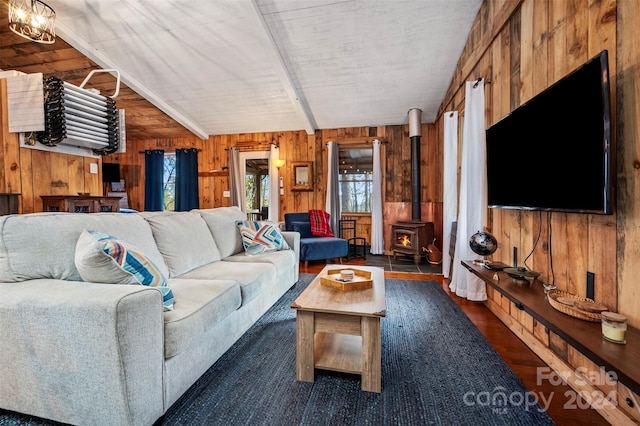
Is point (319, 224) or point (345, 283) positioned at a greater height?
point (319, 224)

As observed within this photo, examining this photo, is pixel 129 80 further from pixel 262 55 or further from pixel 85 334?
pixel 85 334

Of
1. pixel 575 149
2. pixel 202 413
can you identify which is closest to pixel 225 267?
pixel 202 413

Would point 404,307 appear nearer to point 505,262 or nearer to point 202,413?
point 505,262

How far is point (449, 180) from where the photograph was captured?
11.8ft

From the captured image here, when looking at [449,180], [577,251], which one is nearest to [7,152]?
[577,251]

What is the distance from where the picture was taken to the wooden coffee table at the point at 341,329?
141 centimetres

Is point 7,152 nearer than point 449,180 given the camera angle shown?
Yes

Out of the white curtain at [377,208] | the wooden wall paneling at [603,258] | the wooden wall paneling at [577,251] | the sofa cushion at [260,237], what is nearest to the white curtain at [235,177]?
the white curtain at [377,208]

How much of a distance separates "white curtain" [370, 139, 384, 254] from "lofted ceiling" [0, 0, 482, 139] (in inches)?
27.4

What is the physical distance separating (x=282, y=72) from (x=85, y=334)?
3.65 m

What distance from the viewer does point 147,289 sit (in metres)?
1.12

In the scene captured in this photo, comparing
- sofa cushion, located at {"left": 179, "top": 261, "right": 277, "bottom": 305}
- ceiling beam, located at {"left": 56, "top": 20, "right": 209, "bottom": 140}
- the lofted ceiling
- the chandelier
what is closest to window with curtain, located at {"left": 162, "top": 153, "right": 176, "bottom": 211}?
ceiling beam, located at {"left": 56, "top": 20, "right": 209, "bottom": 140}

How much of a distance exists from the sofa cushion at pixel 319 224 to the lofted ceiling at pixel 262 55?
1.73 metres

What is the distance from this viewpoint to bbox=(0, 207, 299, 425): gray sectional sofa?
1.03 m
